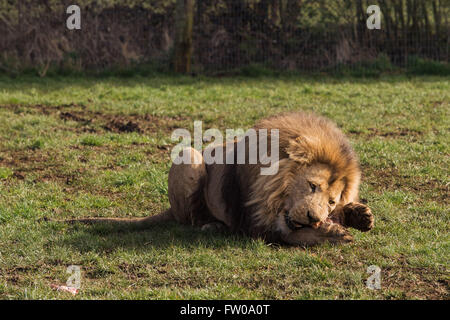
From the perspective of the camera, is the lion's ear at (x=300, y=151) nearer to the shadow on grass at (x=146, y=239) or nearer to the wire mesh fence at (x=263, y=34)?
the shadow on grass at (x=146, y=239)

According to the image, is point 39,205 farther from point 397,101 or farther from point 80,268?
point 397,101

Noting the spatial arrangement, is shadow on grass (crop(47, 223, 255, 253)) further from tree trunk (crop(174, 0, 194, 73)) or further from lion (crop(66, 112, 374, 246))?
tree trunk (crop(174, 0, 194, 73))

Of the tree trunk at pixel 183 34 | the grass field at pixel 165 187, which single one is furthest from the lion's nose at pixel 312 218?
the tree trunk at pixel 183 34

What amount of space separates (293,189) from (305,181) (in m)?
0.11

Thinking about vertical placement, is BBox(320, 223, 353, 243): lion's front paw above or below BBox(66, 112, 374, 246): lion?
below

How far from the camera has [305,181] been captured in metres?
4.45

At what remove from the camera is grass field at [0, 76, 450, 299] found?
166 inches

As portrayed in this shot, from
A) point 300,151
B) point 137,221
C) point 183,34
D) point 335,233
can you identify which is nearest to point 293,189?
point 300,151

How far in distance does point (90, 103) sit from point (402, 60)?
22.8ft

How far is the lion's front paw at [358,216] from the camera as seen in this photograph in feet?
15.4

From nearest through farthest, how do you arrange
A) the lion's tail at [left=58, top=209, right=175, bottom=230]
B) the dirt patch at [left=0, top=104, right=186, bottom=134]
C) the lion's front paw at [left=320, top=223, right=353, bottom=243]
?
the lion's front paw at [left=320, top=223, right=353, bottom=243] < the lion's tail at [left=58, top=209, right=175, bottom=230] < the dirt patch at [left=0, top=104, right=186, bottom=134]

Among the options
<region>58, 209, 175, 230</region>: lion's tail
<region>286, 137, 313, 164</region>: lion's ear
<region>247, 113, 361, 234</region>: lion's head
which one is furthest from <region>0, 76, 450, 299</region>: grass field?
<region>286, 137, 313, 164</region>: lion's ear

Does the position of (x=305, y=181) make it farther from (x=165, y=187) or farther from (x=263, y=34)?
(x=263, y=34)

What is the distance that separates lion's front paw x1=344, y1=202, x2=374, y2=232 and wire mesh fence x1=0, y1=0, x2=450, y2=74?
29.0ft
